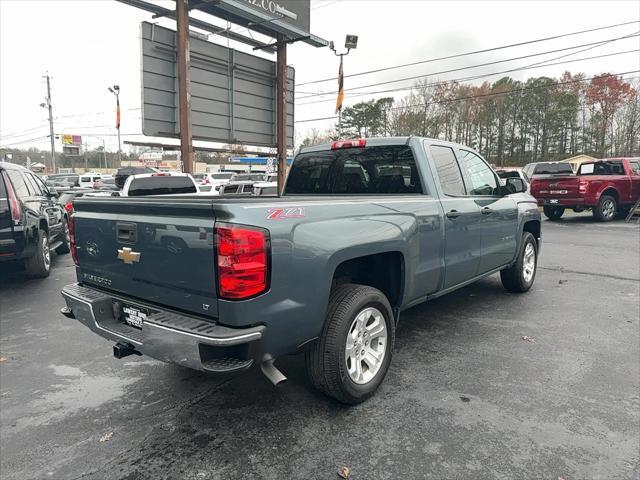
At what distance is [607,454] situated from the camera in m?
2.54

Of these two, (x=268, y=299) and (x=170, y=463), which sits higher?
(x=268, y=299)

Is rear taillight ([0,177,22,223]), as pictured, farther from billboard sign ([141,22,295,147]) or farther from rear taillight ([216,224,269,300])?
billboard sign ([141,22,295,147])

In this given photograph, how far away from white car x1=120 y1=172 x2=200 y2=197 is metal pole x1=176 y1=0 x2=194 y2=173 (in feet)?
8.04

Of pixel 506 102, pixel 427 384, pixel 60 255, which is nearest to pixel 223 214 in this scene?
pixel 427 384

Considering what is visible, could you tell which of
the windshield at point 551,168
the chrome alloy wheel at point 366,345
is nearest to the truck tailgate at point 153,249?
the chrome alloy wheel at point 366,345

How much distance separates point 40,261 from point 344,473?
6.69 metres

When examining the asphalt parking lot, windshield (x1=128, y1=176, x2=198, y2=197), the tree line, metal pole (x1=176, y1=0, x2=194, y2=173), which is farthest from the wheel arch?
the tree line

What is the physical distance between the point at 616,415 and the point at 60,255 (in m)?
10.7

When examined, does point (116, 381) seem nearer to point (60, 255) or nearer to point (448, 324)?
point (448, 324)

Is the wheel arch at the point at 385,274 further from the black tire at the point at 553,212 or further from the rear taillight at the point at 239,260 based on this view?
the black tire at the point at 553,212

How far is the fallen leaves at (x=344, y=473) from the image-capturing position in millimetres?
2360

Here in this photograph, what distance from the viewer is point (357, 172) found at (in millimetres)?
4359

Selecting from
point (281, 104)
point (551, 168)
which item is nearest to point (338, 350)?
point (281, 104)

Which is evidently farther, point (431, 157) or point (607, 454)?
point (431, 157)
